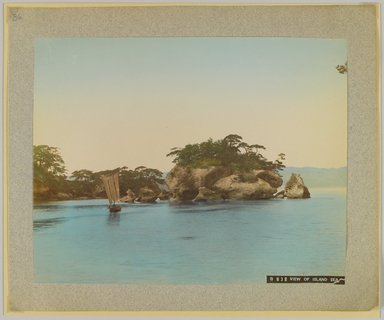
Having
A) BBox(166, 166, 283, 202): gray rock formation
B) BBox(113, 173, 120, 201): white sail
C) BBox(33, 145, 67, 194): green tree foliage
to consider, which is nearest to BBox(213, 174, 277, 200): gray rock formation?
BBox(166, 166, 283, 202): gray rock formation

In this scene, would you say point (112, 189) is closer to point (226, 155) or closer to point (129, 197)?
point (129, 197)

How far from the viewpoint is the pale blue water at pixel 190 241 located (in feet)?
5.29

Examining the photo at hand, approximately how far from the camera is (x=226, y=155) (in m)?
1.63

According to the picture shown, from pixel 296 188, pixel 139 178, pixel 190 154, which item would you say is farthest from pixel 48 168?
pixel 296 188

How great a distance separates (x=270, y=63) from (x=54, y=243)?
89cm

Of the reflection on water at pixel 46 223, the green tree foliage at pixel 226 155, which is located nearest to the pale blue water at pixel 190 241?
the reflection on water at pixel 46 223

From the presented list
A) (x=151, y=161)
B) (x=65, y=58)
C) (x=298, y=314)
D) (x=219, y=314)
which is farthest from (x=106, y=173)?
(x=298, y=314)

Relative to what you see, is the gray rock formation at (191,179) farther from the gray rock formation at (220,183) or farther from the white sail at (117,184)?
the white sail at (117,184)

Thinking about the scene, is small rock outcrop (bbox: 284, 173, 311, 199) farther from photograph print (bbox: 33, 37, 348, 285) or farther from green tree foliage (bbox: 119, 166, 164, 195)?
A: green tree foliage (bbox: 119, 166, 164, 195)

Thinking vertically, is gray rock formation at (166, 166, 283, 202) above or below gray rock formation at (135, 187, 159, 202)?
above

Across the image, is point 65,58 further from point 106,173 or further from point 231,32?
point 231,32

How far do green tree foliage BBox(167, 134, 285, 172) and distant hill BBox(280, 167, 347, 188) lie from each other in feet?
0.21

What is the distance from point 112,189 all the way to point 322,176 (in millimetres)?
662

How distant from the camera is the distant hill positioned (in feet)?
5.32
